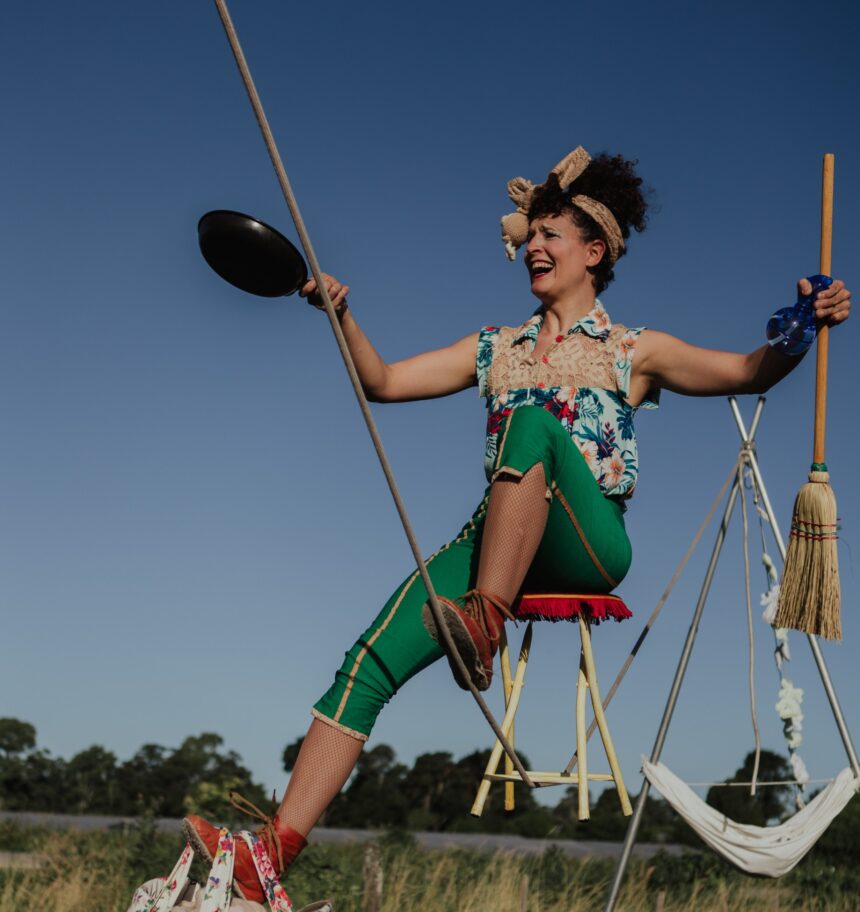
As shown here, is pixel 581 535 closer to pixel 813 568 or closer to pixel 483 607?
pixel 483 607

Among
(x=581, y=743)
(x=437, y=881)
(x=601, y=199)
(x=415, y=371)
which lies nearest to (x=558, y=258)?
(x=601, y=199)

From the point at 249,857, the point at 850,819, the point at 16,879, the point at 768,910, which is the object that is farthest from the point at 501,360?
the point at 850,819

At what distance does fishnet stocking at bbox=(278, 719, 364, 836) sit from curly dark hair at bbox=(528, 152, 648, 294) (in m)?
1.67

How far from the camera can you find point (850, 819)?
37.1 ft

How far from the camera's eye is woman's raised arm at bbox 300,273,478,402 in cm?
355

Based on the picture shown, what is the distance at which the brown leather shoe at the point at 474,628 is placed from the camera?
268 centimetres

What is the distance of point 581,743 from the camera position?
3436 millimetres

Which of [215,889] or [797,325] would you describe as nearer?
[215,889]

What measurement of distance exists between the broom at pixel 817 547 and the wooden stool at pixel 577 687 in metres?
0.70

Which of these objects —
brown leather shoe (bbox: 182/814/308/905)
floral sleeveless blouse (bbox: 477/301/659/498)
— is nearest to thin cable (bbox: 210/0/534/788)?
brown leather shoe (bbox: 182/814/308/905)

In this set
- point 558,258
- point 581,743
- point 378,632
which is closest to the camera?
point 378,632

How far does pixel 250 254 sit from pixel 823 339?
166 centimetres

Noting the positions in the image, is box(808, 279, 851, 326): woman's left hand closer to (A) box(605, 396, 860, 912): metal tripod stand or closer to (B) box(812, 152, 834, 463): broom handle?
(B) box(812, 152, 834, 463): broom handle

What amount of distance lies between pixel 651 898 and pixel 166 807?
12.7 meters
